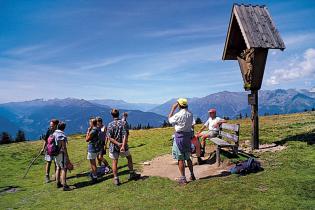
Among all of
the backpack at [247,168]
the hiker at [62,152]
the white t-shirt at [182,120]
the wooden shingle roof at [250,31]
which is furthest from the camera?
the wooden shingle roof at [250,31]

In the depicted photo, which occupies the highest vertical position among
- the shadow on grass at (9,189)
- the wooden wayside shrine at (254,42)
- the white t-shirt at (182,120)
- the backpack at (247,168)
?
the wooden wayside shrine at (254,42)

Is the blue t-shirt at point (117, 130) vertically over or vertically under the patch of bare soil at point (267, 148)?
over

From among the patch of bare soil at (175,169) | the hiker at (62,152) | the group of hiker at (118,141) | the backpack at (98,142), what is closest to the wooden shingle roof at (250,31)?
the group of hiker at (118,141)

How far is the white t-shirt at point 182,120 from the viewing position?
1280 centimetres

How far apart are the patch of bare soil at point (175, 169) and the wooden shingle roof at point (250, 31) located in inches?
244

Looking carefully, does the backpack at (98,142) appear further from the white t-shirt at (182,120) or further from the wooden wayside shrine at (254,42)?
the wooden wayside shrine at (254,42)

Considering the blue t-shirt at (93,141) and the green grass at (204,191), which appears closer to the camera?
the green grass at (204,191)

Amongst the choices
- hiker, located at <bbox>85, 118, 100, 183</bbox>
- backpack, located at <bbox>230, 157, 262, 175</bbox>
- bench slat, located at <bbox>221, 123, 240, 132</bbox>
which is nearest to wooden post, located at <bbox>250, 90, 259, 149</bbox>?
bench slat, located at <bbox>221, 123, 240, 132</bbox>

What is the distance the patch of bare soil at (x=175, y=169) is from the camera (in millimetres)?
14734

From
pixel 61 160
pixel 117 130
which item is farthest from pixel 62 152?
pixel 117 130

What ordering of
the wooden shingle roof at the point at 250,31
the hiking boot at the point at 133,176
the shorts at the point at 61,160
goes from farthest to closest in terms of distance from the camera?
the wooden shingle roof at the point at 250,31 < the shorts at the point at 61,160 < the hiking boot at the point at 133,176

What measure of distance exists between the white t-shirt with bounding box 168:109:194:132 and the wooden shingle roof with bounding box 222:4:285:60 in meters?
6.40

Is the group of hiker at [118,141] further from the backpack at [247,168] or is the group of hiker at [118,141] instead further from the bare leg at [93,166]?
the backpack at [247,168]

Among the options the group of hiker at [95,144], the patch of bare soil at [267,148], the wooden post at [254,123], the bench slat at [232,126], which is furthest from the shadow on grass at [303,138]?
the group of hiker at [95,144]
